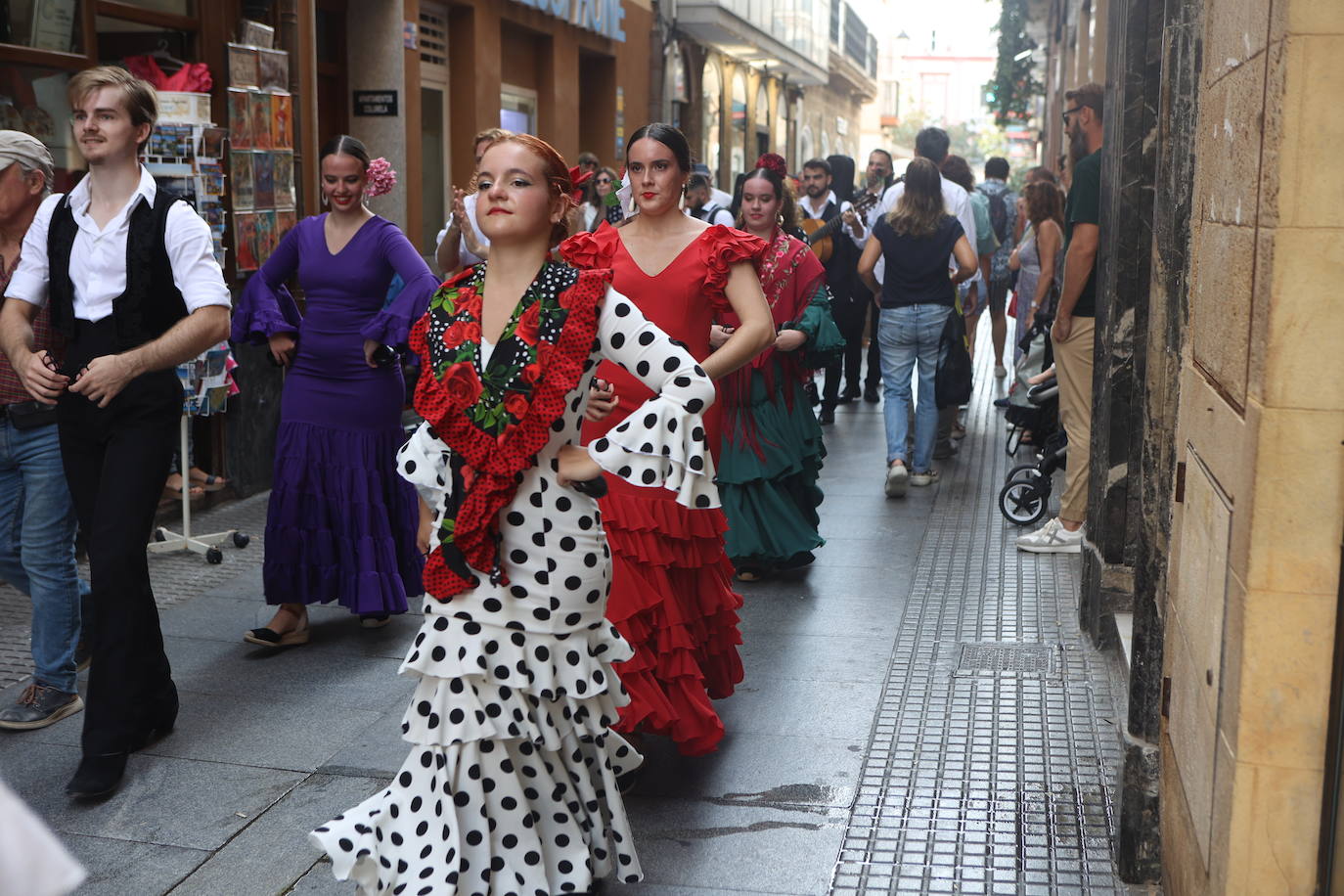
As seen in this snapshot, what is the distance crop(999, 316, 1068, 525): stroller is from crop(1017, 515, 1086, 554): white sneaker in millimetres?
481

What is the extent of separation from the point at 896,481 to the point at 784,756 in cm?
470

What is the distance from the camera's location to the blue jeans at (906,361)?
9.73 m

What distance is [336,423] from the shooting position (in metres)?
6.31

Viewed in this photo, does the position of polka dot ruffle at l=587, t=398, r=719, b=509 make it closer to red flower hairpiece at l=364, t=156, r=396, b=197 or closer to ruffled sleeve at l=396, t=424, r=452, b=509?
ruffled sleeve at l=396, t=424, r=452, b=509

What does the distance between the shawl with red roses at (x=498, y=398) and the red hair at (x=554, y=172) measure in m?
0.18

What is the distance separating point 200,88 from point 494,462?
621 centimetres

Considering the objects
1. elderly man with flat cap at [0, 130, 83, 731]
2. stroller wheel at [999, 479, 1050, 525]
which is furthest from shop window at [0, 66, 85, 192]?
stroller wheel at [999, 479, 1050, 525]

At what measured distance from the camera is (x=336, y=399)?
6.30 metres

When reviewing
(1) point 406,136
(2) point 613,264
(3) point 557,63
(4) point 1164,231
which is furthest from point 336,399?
(3) point 557,63

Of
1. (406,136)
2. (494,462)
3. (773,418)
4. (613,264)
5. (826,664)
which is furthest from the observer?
(406,136)

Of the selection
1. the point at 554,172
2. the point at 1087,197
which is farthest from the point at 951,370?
the point at 554,172

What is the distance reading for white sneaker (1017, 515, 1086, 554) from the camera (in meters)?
8.06

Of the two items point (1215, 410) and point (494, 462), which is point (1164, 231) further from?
point (494, 462)

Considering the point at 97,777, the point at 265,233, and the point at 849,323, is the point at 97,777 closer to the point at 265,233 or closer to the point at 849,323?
the point at 265,233
